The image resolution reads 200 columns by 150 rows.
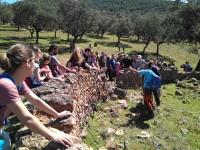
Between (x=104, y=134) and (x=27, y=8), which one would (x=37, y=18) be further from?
(x=104, y=134)

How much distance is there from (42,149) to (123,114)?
22.7 feet

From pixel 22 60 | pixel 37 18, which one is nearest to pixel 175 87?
pixel 22 60

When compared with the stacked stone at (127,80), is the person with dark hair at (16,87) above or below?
above

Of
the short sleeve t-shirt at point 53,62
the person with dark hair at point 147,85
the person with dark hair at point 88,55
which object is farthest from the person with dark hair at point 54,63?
the person with dark hair at point 147,85

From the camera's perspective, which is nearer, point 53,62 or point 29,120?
point 29,120

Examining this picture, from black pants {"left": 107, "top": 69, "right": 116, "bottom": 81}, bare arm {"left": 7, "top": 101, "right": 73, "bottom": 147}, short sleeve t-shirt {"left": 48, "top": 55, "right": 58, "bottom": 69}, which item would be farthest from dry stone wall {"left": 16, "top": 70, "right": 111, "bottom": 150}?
black pants {"left": 107, "top": 69, "right": 116, "bottom": 81}

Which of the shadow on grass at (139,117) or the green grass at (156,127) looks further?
the shadow on grass at (139,117)

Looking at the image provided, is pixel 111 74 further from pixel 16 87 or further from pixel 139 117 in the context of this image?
pixel 16 87

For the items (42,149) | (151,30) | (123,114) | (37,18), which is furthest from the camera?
(151,30)

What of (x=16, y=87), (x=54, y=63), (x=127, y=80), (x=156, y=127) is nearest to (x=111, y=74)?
(x=127, y=80)

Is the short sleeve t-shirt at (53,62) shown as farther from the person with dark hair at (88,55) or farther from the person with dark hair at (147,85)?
the person with dark hair at (147,85)

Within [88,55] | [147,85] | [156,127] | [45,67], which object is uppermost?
[88,55]

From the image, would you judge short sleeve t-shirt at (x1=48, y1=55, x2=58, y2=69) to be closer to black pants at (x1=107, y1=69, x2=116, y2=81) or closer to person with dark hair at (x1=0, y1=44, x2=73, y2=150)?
person with dark hair at (x1=0, y1=44, x2=73, y2=150)

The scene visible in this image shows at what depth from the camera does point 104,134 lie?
23.2 ft
